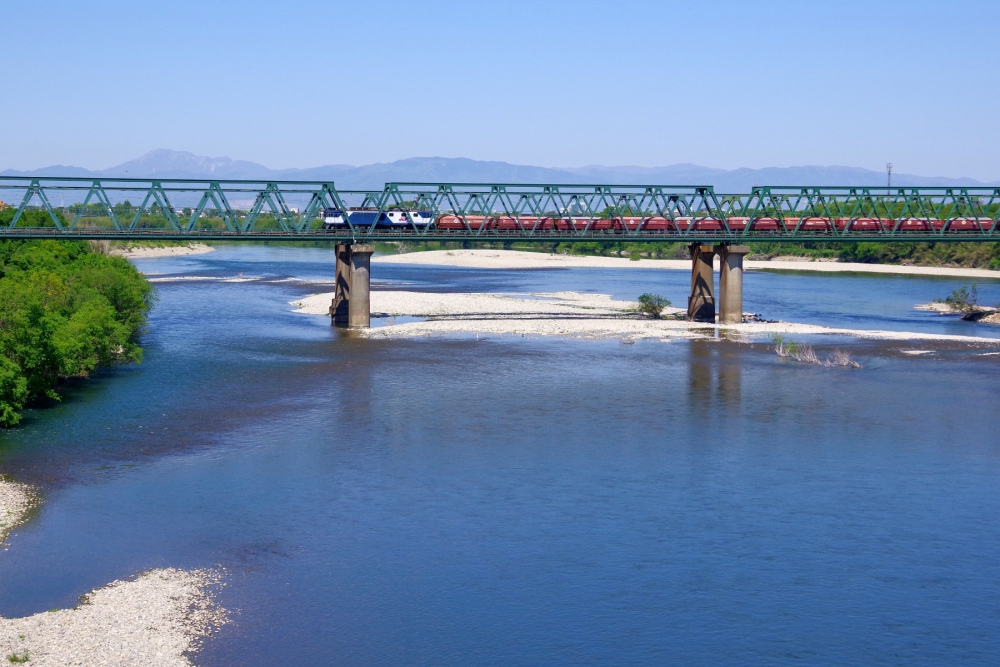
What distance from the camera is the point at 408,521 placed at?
37.0 meters

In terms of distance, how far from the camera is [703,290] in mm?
92562

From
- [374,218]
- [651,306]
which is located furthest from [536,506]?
[651,306]

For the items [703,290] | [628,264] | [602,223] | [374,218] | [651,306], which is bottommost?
[651,306]

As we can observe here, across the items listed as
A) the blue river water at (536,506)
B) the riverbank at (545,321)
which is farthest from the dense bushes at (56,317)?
the riverbank at (545,321)

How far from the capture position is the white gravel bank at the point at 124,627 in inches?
1017

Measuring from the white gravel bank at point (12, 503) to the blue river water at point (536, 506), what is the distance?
56 centimetres

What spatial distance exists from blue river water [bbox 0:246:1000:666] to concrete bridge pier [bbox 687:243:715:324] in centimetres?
2260

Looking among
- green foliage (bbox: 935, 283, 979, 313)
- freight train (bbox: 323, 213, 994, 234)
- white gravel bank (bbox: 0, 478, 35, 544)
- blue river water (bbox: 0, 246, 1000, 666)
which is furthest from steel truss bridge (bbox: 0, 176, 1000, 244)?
white gravel bank (bbox: 0, 478, 35, 544)

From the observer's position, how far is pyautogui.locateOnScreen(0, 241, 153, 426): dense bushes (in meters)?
49.5

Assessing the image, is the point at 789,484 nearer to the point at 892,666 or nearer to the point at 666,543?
the point at 666,543

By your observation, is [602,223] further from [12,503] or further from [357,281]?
[12,503]

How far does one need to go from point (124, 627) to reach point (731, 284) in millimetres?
70179

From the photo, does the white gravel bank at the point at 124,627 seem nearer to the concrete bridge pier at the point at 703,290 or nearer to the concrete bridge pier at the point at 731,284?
the concrete bridge pier at the point at 731,284

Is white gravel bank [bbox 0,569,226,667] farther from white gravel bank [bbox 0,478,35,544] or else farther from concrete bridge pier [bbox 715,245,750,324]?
concrete bridge pier [bbox 715,245,750,324]
